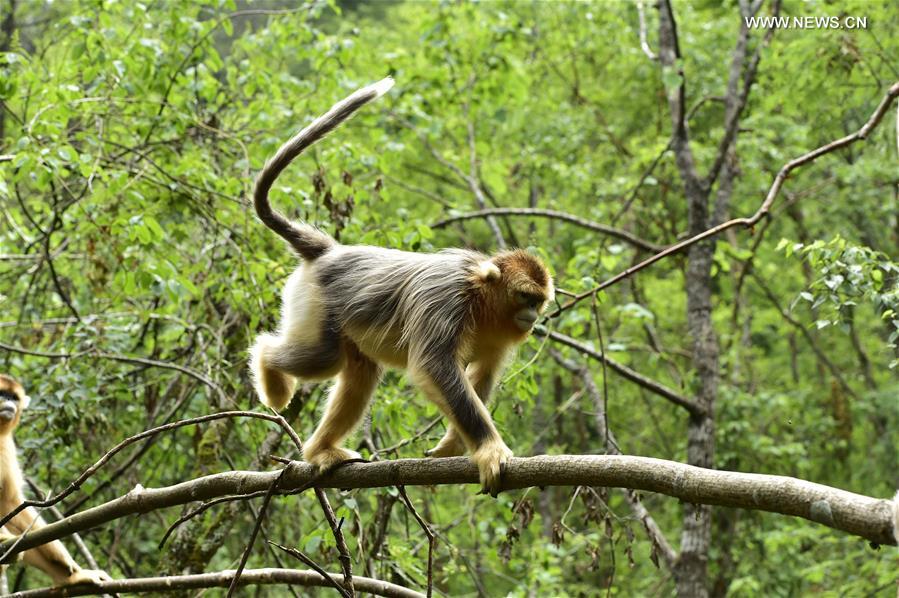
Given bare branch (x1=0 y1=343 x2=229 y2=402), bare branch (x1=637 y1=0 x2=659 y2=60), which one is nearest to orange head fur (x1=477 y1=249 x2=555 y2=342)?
bare branch (x1=0 y1=343 x2=229 y2=402)

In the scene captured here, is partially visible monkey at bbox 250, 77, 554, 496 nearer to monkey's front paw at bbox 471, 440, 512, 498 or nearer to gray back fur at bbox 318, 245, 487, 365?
gray back fur at bbox 318, 245, 487, 365

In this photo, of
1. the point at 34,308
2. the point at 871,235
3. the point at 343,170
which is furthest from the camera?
the point at 871,235

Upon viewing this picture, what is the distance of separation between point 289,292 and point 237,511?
194 cm

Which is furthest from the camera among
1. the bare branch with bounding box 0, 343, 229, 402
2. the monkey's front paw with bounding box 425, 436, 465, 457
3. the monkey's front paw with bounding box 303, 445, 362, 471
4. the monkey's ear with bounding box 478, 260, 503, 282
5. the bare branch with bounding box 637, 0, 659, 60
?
the bare branch with bounding box 637, 0, 659, 60

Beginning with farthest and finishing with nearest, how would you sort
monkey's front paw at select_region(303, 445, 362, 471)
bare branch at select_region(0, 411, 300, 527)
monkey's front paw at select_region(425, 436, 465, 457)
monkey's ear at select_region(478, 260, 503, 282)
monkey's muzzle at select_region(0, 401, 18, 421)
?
monkey's muzzle at select_region(0, 401, 18, 421), monkey's front paw at select_region(425, 436, 465, 457), monkey's ear at select_region(478, 260, 503, 282), monkey's front paw at select_region(303, 445, 362, 471), bare branch at select_region(0, 411, 300, 527)

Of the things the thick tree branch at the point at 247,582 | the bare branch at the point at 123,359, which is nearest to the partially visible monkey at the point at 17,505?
the bare branch at the point at 123,359

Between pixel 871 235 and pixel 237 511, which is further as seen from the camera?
pixel 871 235

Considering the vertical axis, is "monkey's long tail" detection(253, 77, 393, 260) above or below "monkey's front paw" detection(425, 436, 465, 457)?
above

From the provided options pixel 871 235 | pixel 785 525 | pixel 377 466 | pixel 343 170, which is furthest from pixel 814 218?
pixel 377 466

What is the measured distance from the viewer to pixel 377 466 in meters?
3.35

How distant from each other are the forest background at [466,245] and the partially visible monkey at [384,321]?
23.0 inches

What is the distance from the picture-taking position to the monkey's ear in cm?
402

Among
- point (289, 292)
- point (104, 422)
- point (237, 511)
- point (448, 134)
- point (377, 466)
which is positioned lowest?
point (237, 511)

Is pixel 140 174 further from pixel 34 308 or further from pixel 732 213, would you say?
pixel 732 213
